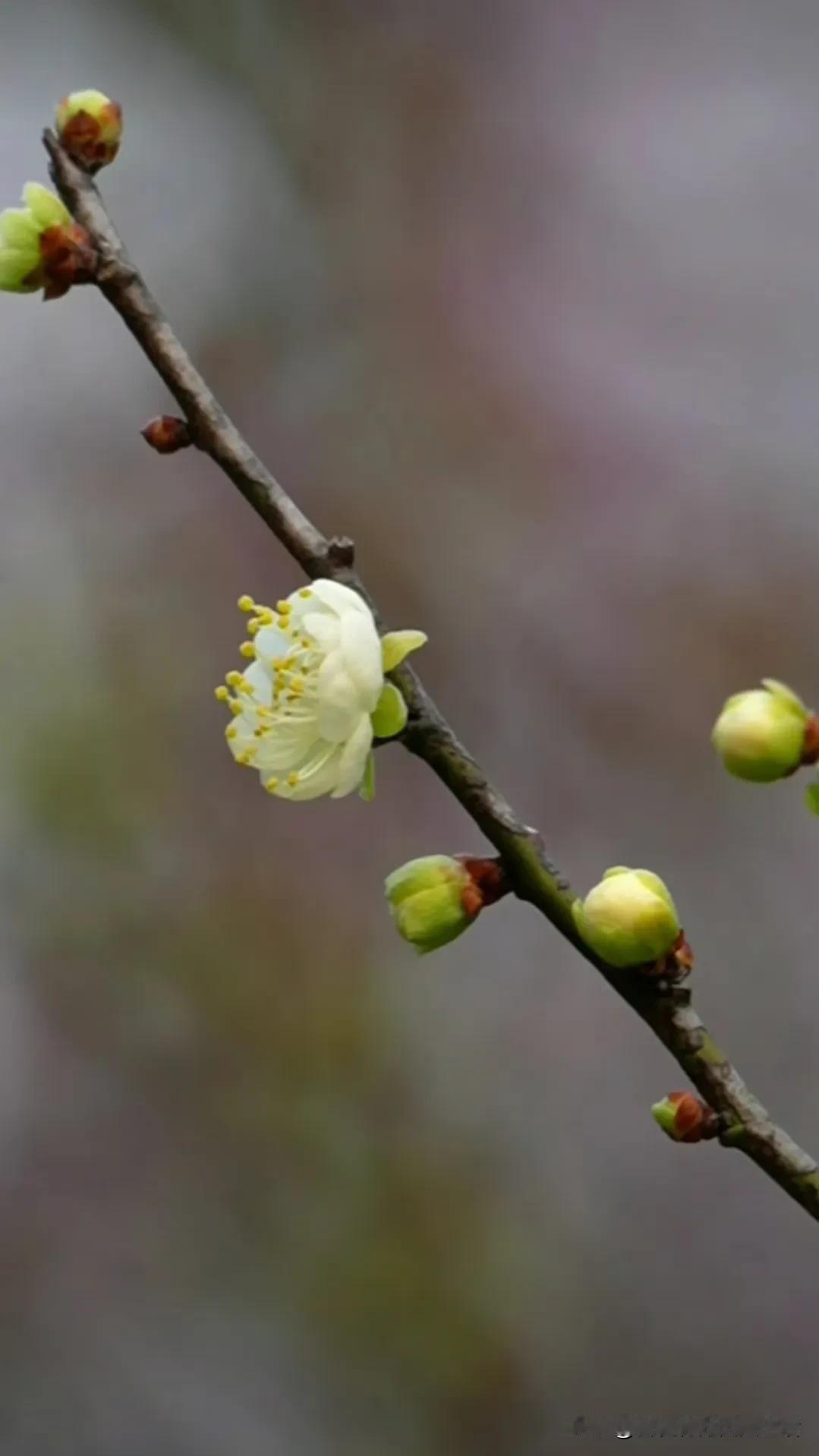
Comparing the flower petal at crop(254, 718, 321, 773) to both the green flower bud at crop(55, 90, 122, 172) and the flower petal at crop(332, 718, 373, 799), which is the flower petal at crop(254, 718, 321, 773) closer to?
the flower petal at crop(332, 718, 373, 799)

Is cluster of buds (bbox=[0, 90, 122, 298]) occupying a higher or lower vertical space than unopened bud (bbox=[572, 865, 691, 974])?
higher

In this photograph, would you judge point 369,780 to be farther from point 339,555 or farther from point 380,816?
point 380,816

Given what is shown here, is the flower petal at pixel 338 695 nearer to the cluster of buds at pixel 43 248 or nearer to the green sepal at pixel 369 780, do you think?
the green sepal at pixel 369 780

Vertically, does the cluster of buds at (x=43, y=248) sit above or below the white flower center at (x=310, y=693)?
above

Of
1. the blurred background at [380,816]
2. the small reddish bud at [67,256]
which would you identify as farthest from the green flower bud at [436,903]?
the blurred background at [380,816]

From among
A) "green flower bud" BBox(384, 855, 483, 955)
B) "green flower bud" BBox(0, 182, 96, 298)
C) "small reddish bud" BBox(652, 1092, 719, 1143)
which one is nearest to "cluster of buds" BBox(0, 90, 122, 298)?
"green flower bud" BBox(0, 182, 96, 298)

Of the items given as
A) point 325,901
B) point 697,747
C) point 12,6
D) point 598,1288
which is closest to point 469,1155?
point 598,1288
